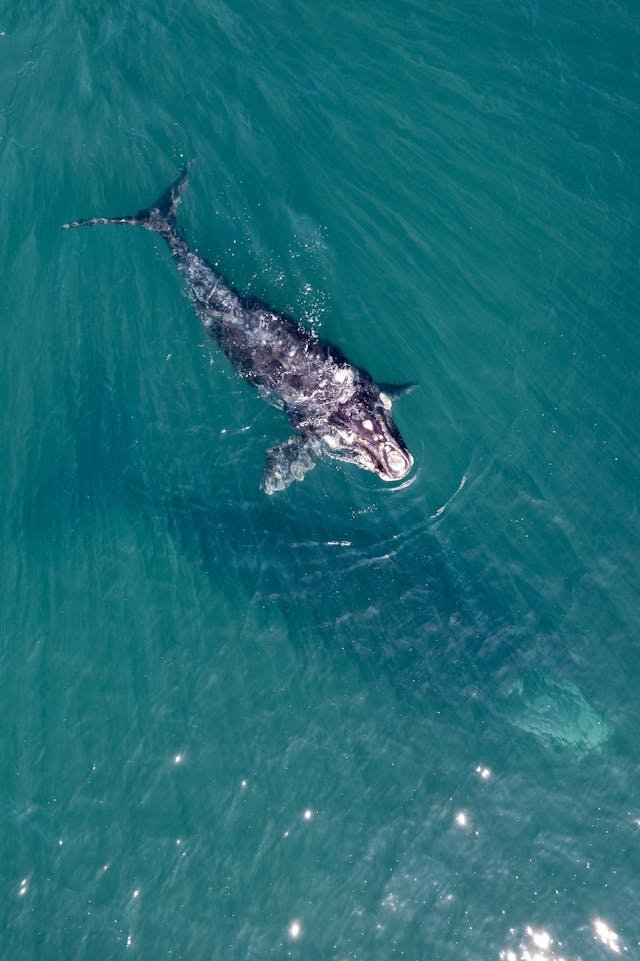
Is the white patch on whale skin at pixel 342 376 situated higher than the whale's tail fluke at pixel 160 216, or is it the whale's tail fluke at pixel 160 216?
the whale's tail fluke at pixel 160 216

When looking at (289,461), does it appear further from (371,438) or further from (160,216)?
(160,216)

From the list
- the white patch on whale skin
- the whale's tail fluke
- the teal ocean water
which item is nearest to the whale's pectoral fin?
the teal ocean water

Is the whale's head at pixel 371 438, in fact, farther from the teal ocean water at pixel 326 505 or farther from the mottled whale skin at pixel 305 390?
the teal ocean water at pixel 326 505

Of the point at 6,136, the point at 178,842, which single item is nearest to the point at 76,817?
the point at 178,842

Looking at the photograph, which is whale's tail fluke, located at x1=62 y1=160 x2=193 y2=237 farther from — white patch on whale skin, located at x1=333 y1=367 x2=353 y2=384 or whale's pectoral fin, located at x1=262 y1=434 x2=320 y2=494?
whale's pectoral fin, located at x1=262 y1=434 x2=320 y2=494

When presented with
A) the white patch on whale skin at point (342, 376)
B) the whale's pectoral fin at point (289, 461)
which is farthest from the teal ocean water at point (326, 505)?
the white patch on whale skin at point (342, 376)

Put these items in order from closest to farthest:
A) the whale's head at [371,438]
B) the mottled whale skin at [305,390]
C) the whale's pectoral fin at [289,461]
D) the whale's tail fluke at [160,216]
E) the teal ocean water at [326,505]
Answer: the teal ocean water at [326,505] < the whale's head at [371,438] < the mottled whale skin at [305,390] < the whale's pectoral fin at [289,461] < the whale's tail fluke at [160,216]

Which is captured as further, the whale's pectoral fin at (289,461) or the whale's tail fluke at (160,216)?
the whale's tail fluke at (160,216)

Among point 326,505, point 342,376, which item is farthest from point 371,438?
point 326,505
